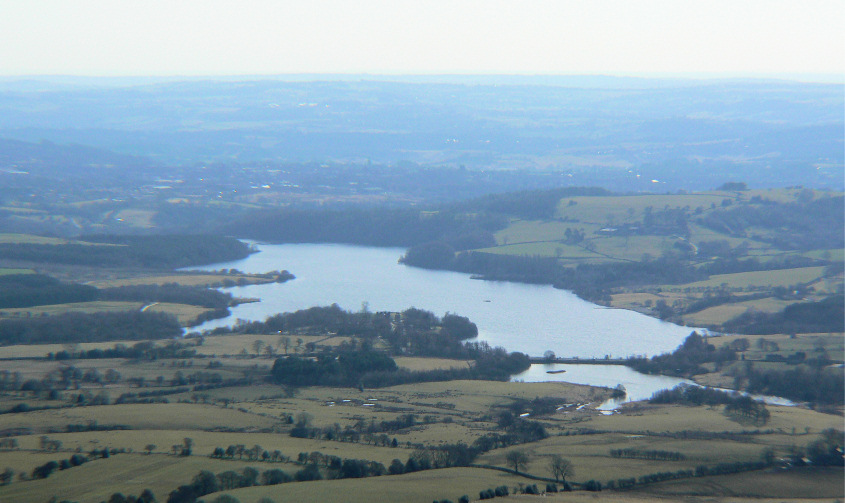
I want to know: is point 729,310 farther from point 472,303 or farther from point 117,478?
point 117,478

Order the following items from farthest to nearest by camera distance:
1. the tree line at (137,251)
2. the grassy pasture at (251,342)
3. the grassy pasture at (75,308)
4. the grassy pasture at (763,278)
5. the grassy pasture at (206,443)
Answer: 1. the tree line at (137,251)
2. the grassy pasture at (763,278)
3. the grassy pasture at (75,308)
4. the grassy pasture at (251,342)
5. the grassy pasture at (206,443)

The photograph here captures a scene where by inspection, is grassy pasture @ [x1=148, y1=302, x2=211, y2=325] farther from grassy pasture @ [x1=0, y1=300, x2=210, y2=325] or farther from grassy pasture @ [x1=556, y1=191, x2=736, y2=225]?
grassy pasture @ [x1=556, y1=191, x2=736, y2=225]

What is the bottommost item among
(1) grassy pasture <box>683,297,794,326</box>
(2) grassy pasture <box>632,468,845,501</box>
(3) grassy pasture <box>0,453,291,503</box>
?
(1) grassy pasture <box>683,297,794,326</box>

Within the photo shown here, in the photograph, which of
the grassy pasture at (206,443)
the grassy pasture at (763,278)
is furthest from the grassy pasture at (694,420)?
the grassy pasture at (763,278)

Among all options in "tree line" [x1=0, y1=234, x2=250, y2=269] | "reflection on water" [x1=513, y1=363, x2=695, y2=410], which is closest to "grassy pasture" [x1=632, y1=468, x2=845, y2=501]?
"reflection on water" [x1=513, y1=363, x2=695, y2=410]

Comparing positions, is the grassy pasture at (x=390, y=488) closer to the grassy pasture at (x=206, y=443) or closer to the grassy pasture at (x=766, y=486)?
the grassy pasture at (x=206, y=443)

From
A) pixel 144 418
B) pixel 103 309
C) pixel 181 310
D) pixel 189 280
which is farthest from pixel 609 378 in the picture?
pixel 189 280
